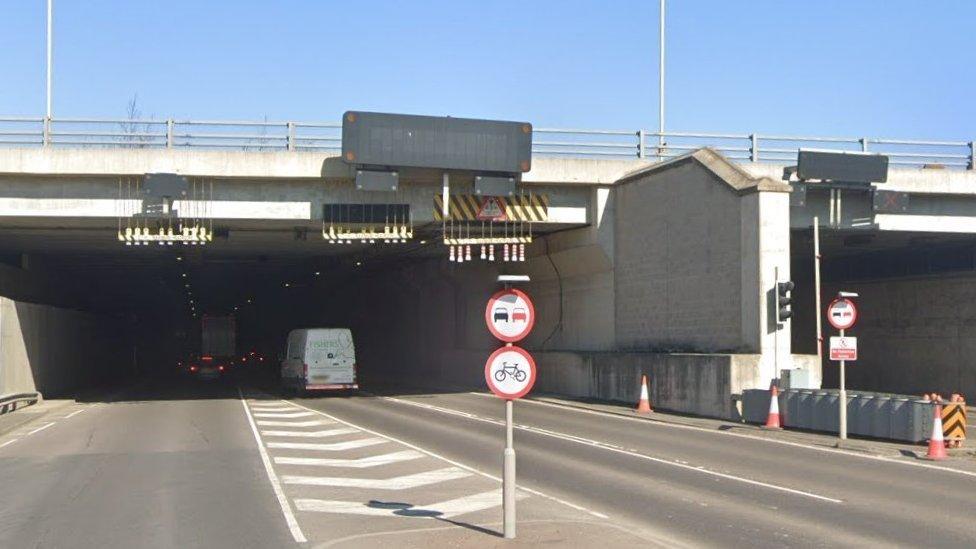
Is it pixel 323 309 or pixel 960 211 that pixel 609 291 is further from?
pixel 323 309

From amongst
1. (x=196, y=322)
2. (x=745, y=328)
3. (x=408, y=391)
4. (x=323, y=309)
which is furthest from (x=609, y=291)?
(x=323, y=309)

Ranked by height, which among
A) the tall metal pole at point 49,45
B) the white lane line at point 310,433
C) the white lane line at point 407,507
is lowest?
the white lane line at point 310,433

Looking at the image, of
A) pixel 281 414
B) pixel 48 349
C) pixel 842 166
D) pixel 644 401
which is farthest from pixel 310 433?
pixel 48 349

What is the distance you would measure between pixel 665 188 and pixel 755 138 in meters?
3.80

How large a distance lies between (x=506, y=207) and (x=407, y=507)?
19.0 meters

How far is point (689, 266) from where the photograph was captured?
1043 inches

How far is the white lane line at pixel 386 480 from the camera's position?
1348 centimetres

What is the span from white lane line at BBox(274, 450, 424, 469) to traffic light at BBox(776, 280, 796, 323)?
9793mm

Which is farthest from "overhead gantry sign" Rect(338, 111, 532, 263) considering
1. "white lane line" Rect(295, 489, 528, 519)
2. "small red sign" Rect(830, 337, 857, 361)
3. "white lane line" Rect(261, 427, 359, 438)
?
"white lane line" Rect(295, 489, 528, 519)

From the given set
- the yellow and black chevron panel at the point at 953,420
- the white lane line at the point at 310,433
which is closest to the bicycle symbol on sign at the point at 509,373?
the yellow and black chevron panel at the point at 953,420

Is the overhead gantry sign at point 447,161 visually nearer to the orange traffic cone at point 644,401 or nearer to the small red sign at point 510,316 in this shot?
the orange traffic cone at point 644,401

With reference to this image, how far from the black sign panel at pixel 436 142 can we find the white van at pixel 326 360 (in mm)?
8984

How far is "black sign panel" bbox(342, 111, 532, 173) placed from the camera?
26.9 m

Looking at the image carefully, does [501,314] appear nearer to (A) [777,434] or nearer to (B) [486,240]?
(A) [777,434]
